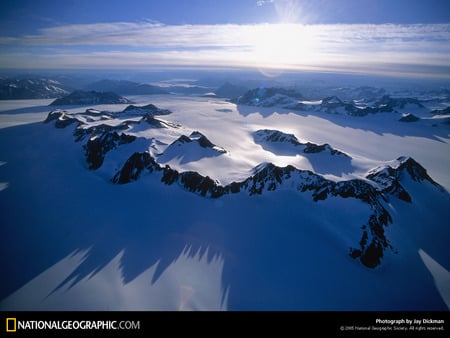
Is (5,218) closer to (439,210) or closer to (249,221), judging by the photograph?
(249,221)

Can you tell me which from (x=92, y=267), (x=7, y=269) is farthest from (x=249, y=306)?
(x=7, y=269)

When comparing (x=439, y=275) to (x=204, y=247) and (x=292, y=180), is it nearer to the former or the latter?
(x=292, y=180)

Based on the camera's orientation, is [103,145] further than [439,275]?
Yes

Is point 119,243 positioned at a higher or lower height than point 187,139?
lower

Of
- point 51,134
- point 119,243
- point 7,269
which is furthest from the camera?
point 51,134

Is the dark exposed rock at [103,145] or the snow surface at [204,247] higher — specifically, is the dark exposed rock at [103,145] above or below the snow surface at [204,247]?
above
